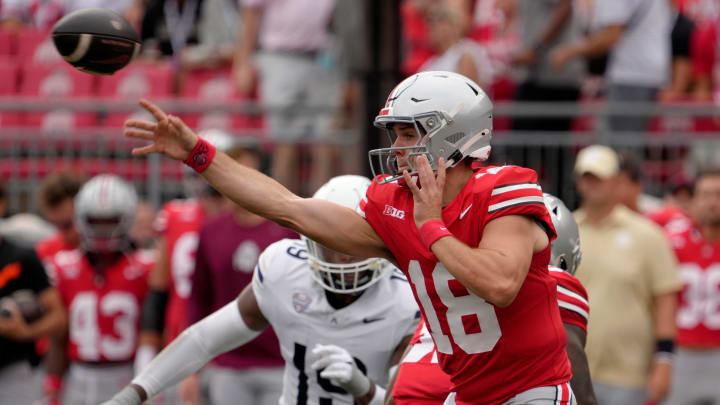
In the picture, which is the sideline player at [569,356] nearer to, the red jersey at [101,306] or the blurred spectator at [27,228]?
the red jersey at [101,306]

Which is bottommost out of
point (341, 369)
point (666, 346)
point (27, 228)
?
point (666, 346)

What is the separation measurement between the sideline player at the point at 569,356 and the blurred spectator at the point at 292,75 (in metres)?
4.58

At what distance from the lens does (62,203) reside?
8.26 meters

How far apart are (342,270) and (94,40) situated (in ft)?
4.31

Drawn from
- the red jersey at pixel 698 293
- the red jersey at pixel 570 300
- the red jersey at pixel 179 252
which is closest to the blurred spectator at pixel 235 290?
the red jersey at pixel 179 252

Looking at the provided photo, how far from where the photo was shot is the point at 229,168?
3.86 metres

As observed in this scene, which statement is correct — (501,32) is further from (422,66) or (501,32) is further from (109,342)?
(109,342)

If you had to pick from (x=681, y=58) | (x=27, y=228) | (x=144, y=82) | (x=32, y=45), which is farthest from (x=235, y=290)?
(x=32, y=45)

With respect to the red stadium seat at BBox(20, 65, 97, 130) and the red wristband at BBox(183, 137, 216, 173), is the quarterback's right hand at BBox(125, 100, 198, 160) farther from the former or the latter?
the red stadium seat at BBox(20, 65, 97, 130)

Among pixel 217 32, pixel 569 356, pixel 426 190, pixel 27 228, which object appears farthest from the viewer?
pixel 217 32

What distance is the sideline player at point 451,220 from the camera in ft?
11.8

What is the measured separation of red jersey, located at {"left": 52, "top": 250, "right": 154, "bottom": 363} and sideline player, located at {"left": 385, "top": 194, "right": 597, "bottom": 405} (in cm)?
391

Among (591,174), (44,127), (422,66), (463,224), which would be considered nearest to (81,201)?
(44,127)

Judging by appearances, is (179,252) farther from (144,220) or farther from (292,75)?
(292,75)
